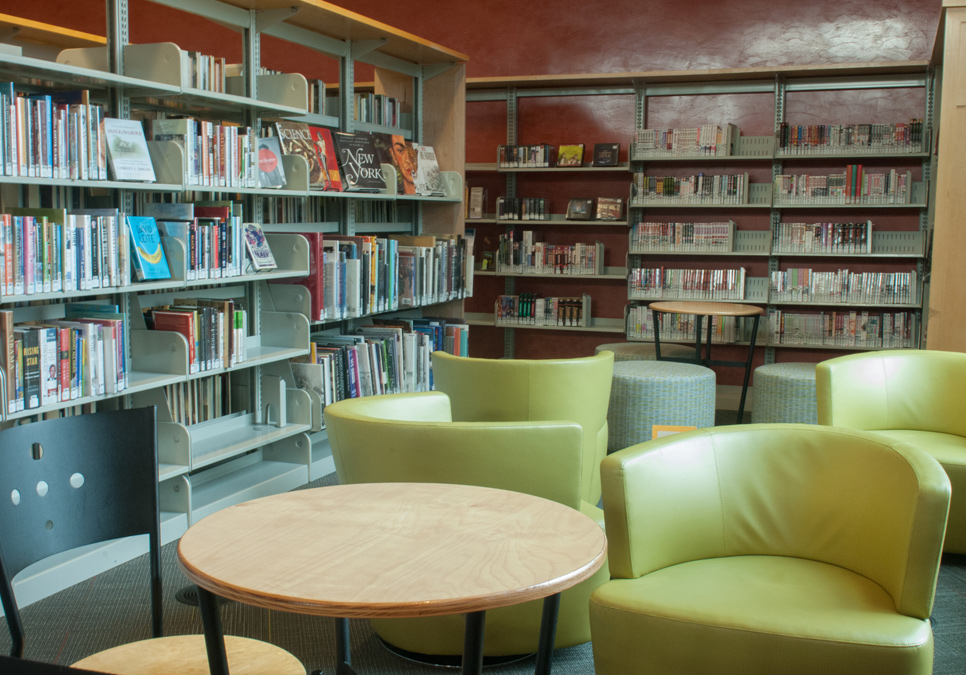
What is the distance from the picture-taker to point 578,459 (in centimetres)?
250

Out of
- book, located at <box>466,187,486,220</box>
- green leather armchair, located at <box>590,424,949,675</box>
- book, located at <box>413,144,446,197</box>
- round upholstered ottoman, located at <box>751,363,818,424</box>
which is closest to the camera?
green leather armchair, located at <box>590,424,949,675</box>

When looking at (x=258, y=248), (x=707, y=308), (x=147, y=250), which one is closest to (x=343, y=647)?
(x=147, y=250)

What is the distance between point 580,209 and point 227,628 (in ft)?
15.9


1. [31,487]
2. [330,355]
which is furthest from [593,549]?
[330,355]

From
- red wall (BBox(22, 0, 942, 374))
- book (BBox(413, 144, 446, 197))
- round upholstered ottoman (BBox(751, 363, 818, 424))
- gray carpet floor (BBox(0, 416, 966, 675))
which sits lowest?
gray carpet floor (BBox(0, 416, 966, 675))

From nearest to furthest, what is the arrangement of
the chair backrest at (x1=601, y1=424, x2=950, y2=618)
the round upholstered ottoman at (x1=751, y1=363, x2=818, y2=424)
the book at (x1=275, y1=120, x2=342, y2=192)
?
the chair backrest at (x1=601, y1=424, x2=950, y2=618) → the book at (x1=275, y1=120, x2=342, y2=192) → the round upholstered ottoman at (x1=751, y1=363, x2=818, y2=424)

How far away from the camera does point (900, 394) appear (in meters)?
3.81

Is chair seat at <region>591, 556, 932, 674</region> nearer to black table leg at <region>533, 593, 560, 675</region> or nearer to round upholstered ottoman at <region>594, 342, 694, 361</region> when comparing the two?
black table leg at <region>533, 593, 560, 675</region>

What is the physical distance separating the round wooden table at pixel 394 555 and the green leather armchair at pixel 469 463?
0.51 m

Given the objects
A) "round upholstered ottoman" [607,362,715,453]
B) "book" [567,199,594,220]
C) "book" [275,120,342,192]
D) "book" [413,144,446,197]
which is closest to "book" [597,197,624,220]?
"book" [567,199,594,220]

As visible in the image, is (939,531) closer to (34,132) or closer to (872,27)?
(34,132)

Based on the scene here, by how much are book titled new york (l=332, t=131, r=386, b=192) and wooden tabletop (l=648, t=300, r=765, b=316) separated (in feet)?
7.12

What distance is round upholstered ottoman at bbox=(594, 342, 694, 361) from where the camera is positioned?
5551mm

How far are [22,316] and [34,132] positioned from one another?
0.74 m
